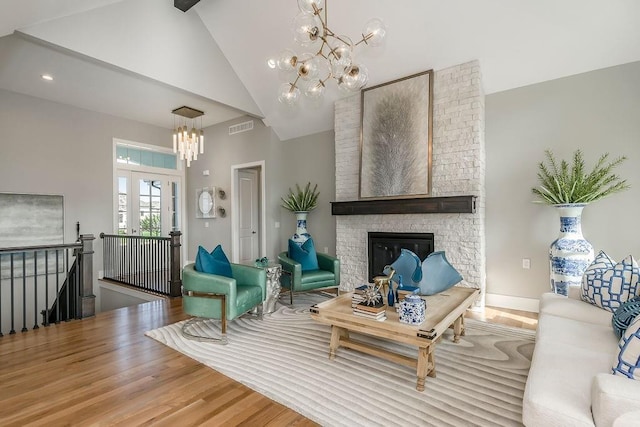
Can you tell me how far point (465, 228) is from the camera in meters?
4.11

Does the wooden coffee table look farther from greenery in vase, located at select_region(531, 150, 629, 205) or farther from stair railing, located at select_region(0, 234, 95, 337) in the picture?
stair railing, located at select_region(0, 234, 95, 337)

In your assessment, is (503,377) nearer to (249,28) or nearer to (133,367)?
(133,367)

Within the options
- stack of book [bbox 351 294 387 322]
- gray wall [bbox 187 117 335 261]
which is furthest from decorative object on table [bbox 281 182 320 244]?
stack of book [bbox 351 294 387 322]

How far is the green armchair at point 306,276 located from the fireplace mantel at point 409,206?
913mm

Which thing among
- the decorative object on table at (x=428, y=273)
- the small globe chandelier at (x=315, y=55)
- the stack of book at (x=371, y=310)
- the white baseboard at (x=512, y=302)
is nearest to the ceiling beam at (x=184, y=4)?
the small globe chandelier at (x=315, y=55)

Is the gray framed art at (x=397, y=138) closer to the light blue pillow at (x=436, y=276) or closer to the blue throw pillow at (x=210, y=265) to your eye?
the light blue pillow at (x=436, y=276)

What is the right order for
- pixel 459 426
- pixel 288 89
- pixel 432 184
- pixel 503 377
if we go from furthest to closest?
pixel 432 184 → pixel 288 89 → pixel 503 377 → pixel 459 426

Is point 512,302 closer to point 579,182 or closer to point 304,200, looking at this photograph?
point 579,182

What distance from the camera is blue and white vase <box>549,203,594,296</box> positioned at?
3.35 metres

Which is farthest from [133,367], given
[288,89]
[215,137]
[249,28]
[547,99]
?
[215,137]

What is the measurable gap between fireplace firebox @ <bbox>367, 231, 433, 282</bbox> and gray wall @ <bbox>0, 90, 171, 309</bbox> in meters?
5.21

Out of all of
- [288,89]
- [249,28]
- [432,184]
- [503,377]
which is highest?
[249,28]

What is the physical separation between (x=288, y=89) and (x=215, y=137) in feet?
15.8

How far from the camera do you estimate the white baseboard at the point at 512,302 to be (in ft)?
13.1
